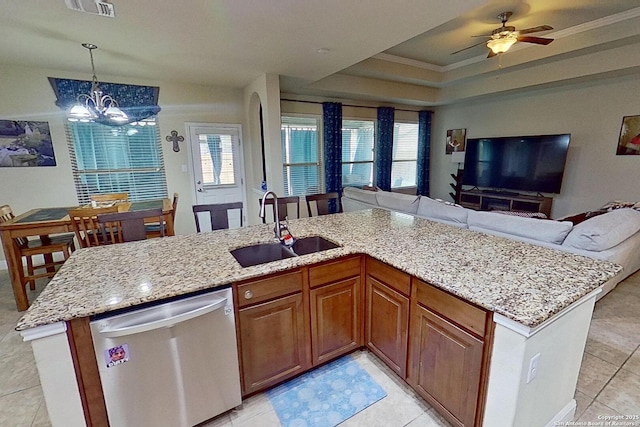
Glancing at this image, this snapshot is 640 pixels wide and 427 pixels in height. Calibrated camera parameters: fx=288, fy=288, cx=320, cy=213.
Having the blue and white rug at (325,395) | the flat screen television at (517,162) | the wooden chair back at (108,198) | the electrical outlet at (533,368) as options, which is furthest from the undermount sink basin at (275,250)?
the flat screen television at (517,162)

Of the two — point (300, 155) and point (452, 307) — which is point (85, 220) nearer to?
point (452, 307)

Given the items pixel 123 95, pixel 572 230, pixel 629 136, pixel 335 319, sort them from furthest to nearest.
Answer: pixel 629 136, pixel 123 95, pixel 572 230, pixel 335 319

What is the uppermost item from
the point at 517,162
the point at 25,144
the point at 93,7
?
the point at 93,7

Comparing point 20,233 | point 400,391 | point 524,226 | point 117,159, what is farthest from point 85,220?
point 524,226

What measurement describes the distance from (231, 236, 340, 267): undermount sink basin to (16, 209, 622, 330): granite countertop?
0.05m

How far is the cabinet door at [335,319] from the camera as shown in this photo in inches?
73.4

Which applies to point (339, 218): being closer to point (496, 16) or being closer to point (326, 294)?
point (326, 294)

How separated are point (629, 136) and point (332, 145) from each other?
469 centimetres

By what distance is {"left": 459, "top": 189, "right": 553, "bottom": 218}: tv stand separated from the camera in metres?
5.17

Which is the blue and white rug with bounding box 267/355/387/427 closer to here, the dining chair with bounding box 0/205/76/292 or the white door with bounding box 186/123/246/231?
the dining chair with bounding box 0/205/76/292

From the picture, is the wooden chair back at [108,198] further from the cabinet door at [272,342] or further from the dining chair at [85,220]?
the cabinet door at [272,342]

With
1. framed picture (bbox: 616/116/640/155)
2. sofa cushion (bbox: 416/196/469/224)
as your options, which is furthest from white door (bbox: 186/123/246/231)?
framed picture (bbox: 616/116/640/155)

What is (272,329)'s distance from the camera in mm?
1717

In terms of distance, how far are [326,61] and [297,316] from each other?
304 centimetres
